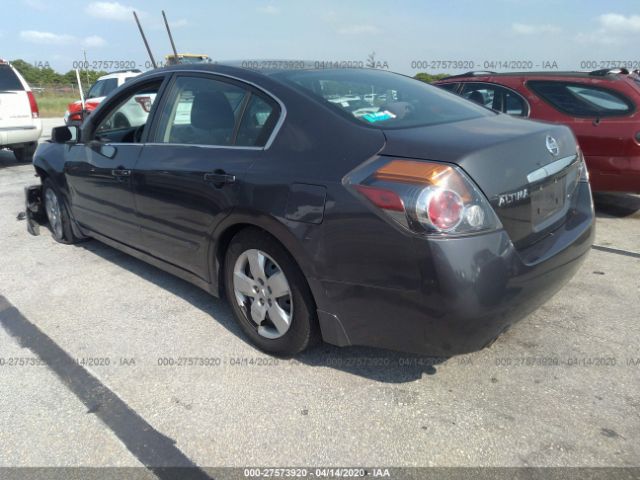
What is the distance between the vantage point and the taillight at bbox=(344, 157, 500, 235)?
212 cm

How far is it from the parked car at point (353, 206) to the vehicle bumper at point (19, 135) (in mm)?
7059

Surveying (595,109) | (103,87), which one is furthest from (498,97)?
(103,87)

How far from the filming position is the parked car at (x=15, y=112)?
9.33 m

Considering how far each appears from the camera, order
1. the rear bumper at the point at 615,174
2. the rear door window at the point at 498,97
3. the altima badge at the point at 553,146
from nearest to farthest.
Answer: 1. the altima badge at the point at 553,146
2. the rear bumper at the point at 615,174
3. the rear door window at the point at 498,97

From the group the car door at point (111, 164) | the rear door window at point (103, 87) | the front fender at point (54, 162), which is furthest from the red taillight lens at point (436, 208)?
the rear door window at point (103, 87)

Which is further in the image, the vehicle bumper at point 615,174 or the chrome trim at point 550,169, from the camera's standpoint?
the vehicle bumper at point 615,174

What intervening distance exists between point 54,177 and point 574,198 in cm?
421

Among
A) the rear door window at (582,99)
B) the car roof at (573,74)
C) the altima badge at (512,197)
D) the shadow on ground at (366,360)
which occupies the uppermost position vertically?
the car roof at (573,74)

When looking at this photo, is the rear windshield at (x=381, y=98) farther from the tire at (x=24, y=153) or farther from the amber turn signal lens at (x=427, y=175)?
the tire at (x=24, y=153)

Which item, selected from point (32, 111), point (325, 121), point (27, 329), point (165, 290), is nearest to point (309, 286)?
point (325, 121)

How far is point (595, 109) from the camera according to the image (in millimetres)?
5359

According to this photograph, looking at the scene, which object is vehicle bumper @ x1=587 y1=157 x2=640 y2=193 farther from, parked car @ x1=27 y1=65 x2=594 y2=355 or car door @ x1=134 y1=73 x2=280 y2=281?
car door @ x1=134 y1=73 x2=280 y2=281

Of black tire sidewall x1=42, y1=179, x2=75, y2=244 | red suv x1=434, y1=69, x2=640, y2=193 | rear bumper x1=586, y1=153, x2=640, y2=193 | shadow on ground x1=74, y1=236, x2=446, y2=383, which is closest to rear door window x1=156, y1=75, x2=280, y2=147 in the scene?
shadow on ground x1=74, y1=236, x2=446, y2=383

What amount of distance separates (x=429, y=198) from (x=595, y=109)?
4.15 metres
